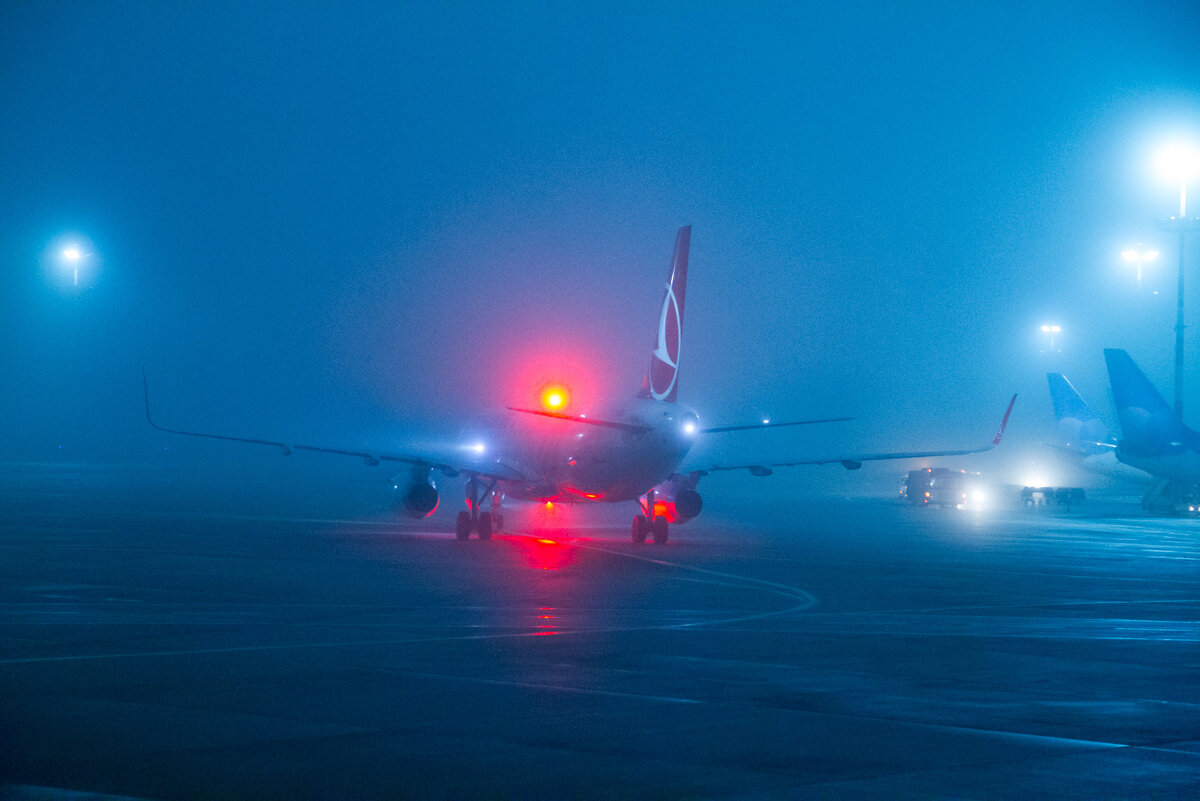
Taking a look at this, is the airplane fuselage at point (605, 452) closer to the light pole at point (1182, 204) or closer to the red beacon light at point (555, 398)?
the red beacon light at point (555, 398)

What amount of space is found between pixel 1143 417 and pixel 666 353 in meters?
27.7

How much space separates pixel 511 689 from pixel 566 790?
428cm

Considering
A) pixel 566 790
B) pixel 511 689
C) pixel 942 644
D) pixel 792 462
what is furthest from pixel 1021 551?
pixel 566 790

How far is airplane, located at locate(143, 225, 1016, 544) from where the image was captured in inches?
1518

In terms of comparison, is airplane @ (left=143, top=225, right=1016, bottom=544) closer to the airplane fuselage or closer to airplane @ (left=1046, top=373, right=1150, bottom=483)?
the airplane fuselage

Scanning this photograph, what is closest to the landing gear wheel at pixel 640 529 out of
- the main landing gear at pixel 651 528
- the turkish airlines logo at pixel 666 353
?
the main landing gear at pixel 651 528

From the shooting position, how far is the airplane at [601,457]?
3856 cm

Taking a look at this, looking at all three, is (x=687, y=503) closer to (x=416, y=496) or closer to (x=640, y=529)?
(x=640, y=529)

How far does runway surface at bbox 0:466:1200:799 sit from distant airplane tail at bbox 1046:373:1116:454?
44.2 m

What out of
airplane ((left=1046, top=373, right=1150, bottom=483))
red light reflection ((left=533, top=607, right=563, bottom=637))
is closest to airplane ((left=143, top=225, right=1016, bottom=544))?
red light reflection ((left=533, top=607, right=563, bottom=637))

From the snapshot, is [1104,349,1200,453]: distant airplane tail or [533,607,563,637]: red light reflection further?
[1104,349,1200,453]: distant airplane tail

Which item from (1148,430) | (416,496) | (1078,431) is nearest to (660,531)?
(416,496)

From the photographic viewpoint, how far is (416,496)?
4309 centimetres

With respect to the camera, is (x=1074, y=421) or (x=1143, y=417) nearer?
(x=1143, y=417)
